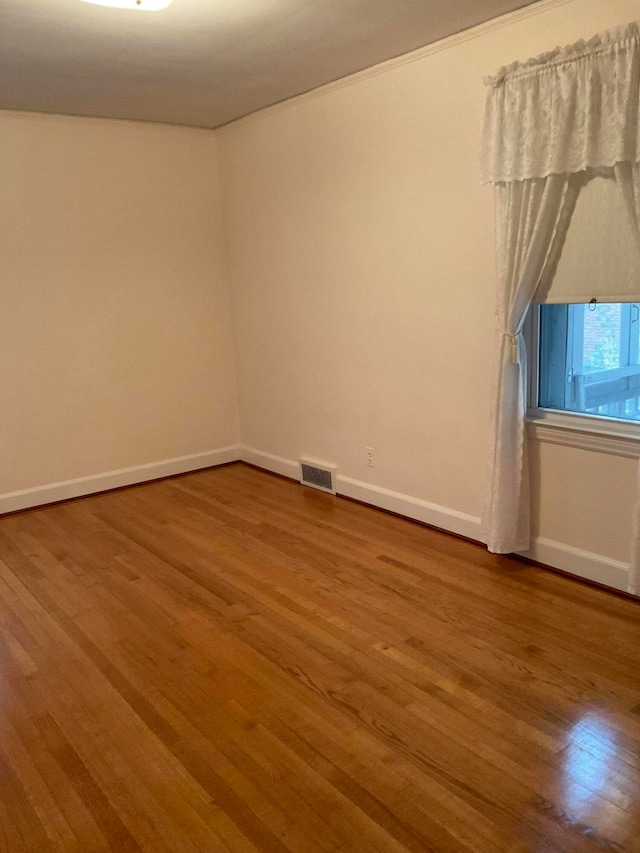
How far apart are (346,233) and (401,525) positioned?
6.12ft

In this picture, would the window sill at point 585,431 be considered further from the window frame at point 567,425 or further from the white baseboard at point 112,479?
the white baseboard at point 112,479

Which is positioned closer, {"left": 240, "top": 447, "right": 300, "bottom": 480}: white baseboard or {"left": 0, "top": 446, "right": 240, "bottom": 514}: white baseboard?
{"left": 0, "top": 446, "right": 240, "bottom": 514}: white baseboard

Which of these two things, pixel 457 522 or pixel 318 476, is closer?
pixel 457 522

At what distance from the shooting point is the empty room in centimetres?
222

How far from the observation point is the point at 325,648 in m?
2.90

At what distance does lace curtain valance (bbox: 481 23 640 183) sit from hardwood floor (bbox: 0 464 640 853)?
197 cm

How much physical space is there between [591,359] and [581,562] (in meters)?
0.99

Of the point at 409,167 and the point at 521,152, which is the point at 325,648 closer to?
the point at 521,152

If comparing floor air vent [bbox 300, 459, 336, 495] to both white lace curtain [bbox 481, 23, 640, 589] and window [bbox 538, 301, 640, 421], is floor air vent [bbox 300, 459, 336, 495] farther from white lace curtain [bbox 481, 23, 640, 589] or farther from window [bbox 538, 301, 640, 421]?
window [bbox 538, 301, 640, 421]

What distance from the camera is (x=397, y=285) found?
402 cm

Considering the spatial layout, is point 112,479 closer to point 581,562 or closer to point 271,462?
point 271,462

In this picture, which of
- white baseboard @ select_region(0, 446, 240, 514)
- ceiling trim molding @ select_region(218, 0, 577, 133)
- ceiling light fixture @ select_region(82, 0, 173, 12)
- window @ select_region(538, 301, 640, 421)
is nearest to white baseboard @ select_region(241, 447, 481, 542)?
white baseboard @ select_region(0, 446, 240, 514)

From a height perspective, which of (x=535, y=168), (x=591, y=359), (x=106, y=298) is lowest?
(x=591, y=359)

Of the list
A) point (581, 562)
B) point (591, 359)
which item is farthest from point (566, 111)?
point (581, 562)
